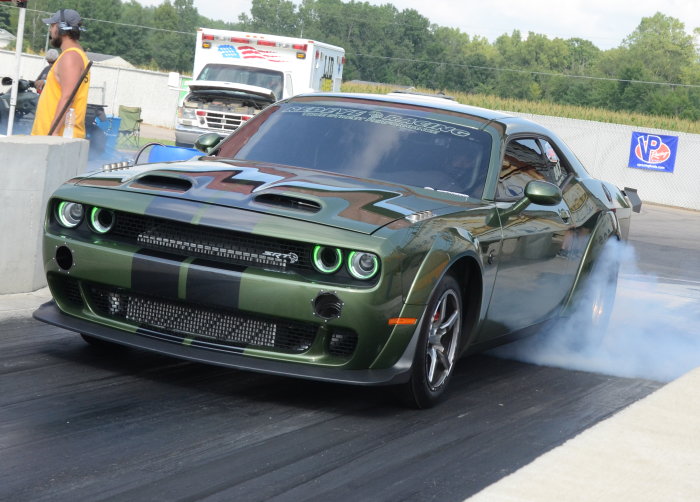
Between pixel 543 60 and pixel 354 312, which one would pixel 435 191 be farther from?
pixel 543 60

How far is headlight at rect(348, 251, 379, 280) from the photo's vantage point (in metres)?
4.89

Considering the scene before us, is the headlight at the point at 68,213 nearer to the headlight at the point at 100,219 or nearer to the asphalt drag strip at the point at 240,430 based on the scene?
the headlight at the point at 100,219

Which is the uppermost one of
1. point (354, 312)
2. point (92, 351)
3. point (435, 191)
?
point (435, 191)

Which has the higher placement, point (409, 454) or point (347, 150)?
point (347, 150)

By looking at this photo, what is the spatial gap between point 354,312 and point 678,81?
470 feet

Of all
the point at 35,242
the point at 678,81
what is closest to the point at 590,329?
the point at 35,242

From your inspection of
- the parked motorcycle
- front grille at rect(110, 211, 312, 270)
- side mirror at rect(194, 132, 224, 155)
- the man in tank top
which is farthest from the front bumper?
the parked motorcycle

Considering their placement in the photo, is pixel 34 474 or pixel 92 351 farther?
pixel 92 351

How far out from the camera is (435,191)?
19.4 feet

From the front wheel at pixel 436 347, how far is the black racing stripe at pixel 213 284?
35.3 inches

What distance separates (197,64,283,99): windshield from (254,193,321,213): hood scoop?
1813 centimetres

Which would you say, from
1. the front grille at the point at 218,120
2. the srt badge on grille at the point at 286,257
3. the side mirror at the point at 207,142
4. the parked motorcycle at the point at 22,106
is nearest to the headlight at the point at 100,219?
the srt badge on grille at the point at 286,257

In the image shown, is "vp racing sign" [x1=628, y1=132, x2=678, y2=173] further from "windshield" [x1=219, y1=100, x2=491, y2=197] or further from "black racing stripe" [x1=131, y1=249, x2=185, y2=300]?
"black racing stripe" [x1=131, y1=249, x2=185, y2=300]

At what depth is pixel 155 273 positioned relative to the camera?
503 cm
